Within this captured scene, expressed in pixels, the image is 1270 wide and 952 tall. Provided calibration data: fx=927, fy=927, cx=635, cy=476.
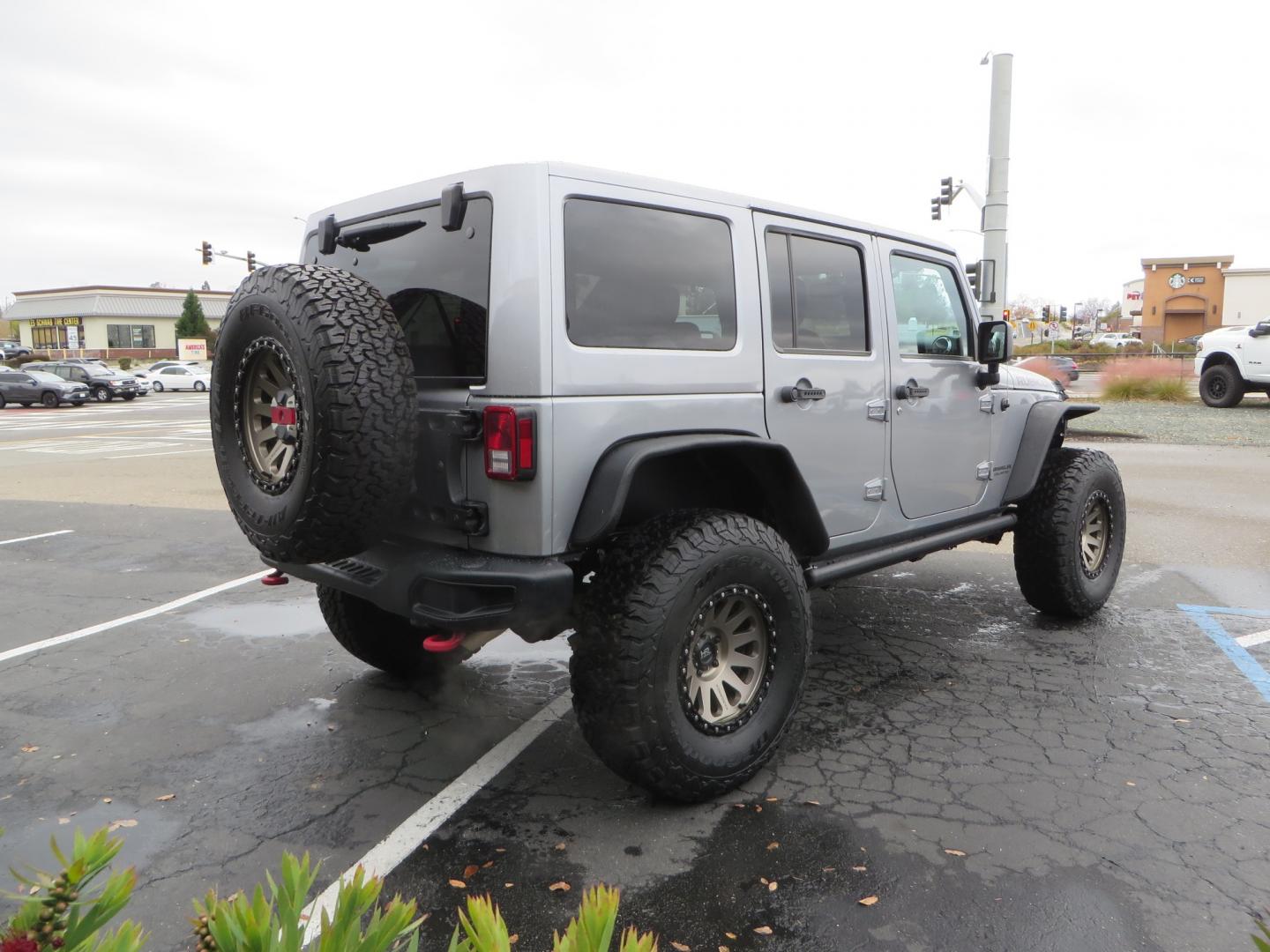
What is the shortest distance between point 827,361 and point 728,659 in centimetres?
132

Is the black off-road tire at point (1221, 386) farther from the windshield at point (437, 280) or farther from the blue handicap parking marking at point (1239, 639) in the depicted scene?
the windshield at point (437, 280)

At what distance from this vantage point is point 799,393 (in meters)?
3.70

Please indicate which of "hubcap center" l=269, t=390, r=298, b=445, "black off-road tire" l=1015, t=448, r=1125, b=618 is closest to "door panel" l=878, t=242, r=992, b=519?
"black off-road tire" l=1015, t=448, r=1125, b=618

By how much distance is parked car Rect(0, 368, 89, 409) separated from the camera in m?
30.3

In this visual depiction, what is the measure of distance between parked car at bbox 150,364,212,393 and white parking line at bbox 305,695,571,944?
1692 inches

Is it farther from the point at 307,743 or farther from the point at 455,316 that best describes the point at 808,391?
the point at 307,743

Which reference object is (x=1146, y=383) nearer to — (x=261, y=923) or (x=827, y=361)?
(x=827, y=361)

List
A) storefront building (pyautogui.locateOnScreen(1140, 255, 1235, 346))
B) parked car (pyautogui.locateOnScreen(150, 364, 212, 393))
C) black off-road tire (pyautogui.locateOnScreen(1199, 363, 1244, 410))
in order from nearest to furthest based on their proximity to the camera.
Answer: black off-road tire (pyautogui.locateOnScreen(1199, 363, 1244, 410)) < parked car (pyautogui.locateOnScreen(150, 364, 212, 393)) < storefront building (pyautogui.locateOnScreen(1140, 255, 1235, 346))

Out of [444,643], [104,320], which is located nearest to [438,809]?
[444,643]

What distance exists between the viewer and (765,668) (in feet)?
11.2

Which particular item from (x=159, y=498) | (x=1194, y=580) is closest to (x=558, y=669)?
(x=1194, y=580)

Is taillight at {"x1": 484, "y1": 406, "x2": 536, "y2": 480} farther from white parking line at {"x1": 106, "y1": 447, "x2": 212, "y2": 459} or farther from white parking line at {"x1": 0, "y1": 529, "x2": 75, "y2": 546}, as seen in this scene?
white parking line at {"x1": 106, "y1": 447, "x2": 212, "y2": 459}

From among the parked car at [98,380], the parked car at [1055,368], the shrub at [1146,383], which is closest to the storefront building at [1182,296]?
the parked car at [1055,368]

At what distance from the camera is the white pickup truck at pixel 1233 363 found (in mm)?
17750
